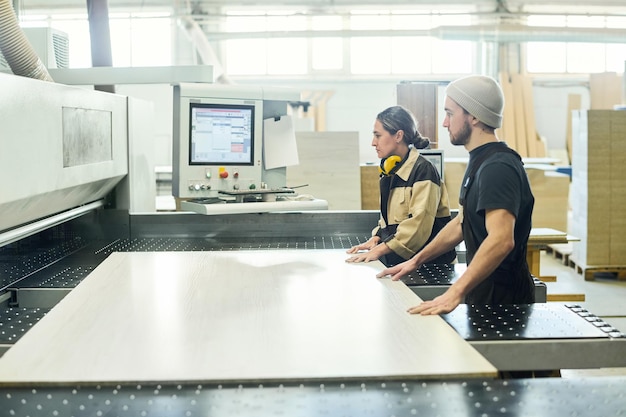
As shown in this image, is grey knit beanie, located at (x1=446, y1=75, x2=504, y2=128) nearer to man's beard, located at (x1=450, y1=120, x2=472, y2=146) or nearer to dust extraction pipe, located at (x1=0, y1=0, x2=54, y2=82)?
man's beard, located at (x1=450, y1=120, x2=472, y2=146)

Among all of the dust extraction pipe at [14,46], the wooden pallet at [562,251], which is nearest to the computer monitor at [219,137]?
the dust extraction pipe at [14,46]

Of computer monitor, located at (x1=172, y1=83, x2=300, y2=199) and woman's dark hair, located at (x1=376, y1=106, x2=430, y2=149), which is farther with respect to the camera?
computer monitor, located at (x1=172, y1=83, x2=300, y2=199)

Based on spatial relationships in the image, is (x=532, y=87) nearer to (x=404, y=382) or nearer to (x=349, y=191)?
(x=349, y=191)

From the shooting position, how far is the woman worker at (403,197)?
2.87m

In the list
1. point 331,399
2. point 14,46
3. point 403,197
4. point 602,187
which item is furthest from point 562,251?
point 331,399

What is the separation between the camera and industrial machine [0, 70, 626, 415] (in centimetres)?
129

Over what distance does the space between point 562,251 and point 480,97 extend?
5158mm

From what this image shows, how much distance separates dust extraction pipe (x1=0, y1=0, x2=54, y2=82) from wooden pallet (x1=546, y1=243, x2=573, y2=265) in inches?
224

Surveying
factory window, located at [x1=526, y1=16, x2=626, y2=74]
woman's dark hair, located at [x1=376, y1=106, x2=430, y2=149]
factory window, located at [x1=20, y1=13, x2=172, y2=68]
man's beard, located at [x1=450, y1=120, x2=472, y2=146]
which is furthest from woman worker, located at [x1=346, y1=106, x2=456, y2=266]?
factory window, located at [x1=526, y1=16, x2=626, y2=74]

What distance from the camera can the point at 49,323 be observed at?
5.73 ft

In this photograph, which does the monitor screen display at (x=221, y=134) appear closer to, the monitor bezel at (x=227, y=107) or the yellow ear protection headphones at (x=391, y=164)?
the monitor bezel at (x=227, y=107)

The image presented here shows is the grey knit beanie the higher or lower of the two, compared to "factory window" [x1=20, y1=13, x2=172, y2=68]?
lower

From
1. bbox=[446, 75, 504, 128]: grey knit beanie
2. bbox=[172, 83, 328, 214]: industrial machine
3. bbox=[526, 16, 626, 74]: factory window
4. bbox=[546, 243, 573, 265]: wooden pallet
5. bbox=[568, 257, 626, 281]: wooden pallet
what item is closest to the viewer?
bbox=[446, 75, 504, 128]: grey knit beanie

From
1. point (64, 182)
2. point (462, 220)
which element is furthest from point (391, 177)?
point (64, 182)
